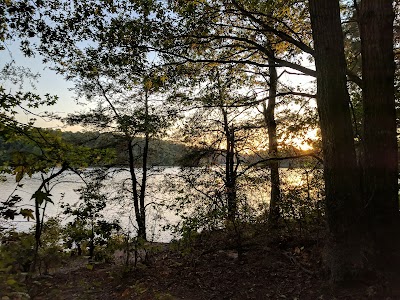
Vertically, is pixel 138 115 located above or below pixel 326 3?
above

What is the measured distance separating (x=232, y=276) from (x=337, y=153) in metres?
2.83

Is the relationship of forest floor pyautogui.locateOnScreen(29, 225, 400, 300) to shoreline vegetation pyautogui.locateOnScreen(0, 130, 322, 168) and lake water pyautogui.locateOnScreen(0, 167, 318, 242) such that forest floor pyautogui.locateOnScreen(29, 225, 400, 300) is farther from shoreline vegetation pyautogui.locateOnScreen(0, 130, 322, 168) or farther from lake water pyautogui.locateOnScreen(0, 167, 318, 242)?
shoreline vegetation pyautogui.locateOnScreen(0, 130, 322, 168)

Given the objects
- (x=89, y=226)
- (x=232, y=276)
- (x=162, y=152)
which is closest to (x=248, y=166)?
(x=232, y=276)

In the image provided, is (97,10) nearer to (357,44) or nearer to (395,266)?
(395,266)

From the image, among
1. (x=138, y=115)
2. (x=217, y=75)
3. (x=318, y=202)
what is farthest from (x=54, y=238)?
(x=318, y=202)

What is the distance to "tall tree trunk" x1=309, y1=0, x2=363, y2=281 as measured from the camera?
3531 millimetres

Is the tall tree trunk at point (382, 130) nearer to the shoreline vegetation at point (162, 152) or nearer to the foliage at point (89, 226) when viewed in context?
the shoreline vegetation at point (162, 152)

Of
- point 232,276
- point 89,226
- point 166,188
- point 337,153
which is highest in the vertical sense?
point 166,188

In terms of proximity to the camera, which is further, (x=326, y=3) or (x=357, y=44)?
(x=357, y=44)

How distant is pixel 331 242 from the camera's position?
3650mm

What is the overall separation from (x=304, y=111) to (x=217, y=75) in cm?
285

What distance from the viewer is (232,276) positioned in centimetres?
506

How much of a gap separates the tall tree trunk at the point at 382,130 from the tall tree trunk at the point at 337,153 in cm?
34

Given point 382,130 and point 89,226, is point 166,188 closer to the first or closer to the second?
point 89,226
